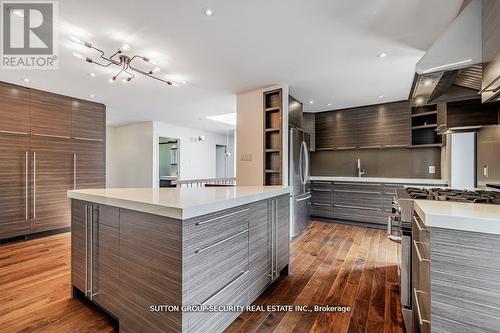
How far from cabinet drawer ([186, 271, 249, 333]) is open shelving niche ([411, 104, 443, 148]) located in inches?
164

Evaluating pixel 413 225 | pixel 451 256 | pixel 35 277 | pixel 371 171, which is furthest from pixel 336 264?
pixel 35 277

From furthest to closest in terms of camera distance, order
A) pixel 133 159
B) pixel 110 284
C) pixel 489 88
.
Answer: pixel 133 159 < pixel 110 284 < pixel 489 88

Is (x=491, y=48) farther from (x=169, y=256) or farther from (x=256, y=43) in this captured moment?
(x=169, y=256)

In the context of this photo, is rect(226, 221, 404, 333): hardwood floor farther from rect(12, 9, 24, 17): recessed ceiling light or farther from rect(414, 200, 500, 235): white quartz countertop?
rect(12, 9, 24, 17): recessed ceiling light

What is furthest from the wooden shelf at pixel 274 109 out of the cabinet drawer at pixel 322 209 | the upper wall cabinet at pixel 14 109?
the upper wall cabinet at pixel 14 109

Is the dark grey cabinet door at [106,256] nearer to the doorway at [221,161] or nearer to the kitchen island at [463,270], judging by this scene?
the kitchen island at [463,270]

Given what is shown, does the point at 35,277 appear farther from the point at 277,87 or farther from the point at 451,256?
the point at 277,87

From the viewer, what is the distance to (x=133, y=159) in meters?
6.65

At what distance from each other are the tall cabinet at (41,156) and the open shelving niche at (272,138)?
3.20 metres

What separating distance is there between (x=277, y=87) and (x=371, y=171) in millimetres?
2841

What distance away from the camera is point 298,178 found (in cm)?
379

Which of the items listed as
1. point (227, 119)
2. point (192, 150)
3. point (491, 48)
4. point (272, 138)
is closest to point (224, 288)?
point (491, 48)

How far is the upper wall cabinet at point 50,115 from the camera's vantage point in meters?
3.51

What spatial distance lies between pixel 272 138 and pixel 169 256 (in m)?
2.74
